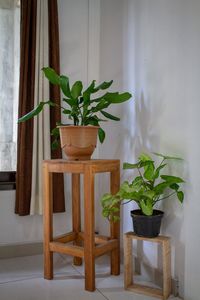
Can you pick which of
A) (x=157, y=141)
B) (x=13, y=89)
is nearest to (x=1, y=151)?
(x=13, y=89)

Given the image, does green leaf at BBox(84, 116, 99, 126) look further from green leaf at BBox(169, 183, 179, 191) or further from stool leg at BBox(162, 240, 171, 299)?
stool leg at BBox(162, 240, 171, 299)

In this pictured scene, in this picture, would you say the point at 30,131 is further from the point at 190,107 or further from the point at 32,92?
the point at 190,107

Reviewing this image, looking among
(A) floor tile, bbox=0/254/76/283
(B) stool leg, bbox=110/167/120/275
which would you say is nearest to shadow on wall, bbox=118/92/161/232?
(B) stool leg, bbox=110/167/120/275

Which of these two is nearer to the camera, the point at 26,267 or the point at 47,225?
the point at 47,225

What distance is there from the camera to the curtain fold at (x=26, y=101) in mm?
2211

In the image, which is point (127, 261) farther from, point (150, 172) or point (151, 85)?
point (151, 85)

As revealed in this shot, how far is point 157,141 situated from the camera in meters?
1.84

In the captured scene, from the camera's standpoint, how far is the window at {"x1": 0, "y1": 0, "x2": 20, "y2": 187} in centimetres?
228

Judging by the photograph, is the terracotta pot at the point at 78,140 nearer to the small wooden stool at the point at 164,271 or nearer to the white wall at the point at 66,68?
the small wooden stool at the point at 164,271

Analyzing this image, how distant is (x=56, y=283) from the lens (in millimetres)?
1826

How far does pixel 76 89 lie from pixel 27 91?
643 millimetres

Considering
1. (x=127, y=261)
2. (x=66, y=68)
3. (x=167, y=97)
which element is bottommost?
(x=127, y=261)

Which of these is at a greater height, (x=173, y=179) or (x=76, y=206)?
(x=173, y=179)

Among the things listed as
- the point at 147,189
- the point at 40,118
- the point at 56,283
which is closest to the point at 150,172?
the point at 147,189
